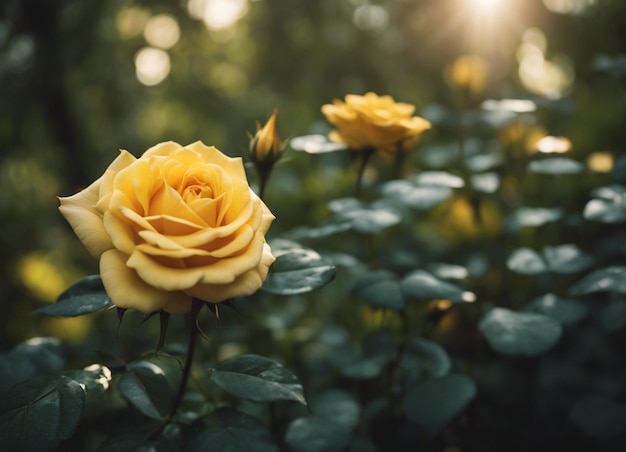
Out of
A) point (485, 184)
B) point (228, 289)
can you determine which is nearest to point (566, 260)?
point (485, 184)

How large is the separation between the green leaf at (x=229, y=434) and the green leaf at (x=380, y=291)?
0.28 meters

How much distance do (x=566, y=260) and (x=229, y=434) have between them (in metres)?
0.66

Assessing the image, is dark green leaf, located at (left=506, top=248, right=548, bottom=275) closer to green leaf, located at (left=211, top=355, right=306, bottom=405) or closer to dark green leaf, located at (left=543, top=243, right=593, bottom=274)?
dark green leaf, located at (left=543, top=243, right=593, bottom=274)

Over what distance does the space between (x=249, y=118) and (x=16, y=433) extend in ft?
9.71

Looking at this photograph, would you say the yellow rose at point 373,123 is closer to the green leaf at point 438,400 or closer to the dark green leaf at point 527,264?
the dark green leaf at point 527,264

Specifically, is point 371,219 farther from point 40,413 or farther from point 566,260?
point 40,413

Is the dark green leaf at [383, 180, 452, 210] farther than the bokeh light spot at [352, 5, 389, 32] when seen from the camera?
No

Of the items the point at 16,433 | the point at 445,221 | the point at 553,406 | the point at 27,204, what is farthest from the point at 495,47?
the point at 27,204

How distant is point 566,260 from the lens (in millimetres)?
914

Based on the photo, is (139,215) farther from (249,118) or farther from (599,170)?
(249,118)

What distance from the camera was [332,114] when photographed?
3.02ft

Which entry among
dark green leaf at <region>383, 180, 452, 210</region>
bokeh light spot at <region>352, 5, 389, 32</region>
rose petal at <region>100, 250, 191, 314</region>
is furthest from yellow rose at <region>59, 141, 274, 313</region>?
bokeh light spot at <region>352, 5, 389, 32</region>

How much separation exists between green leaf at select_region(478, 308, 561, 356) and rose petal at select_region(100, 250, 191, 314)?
0.45 metres

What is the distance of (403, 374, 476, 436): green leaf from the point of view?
74 centimetres
